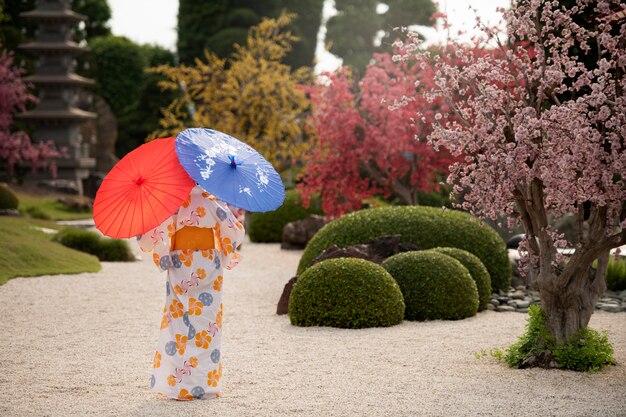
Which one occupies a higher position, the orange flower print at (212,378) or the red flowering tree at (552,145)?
the red flowering tree at (552,145)

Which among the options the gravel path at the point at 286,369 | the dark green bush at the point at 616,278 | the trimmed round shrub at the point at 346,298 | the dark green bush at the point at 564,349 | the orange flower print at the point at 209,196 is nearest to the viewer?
the gravel path at the point at 286,369

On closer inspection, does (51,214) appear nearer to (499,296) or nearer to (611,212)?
(499,296)

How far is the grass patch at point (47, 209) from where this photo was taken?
22984 millimetres

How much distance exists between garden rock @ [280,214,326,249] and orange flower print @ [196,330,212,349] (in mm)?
12079

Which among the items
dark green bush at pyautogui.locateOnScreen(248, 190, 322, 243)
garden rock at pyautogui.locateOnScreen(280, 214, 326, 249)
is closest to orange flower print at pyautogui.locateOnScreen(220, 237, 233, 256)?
garden rock at pyautogui.locateOnScreen(280, 214, 326, 249)

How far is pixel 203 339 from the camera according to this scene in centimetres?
611

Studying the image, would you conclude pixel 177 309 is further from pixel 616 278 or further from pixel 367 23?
pixel 367 23

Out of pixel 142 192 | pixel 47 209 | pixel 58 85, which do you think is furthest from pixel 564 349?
pixel 58 85

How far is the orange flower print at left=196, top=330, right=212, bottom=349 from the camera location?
6090 millimetres

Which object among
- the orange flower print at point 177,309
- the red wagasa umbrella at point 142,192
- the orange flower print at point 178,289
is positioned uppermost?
the red wagasa umbrella at point 142,192

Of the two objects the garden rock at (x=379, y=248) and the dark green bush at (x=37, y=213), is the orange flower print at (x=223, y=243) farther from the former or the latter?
the dark green bush at (x=37, y=213)

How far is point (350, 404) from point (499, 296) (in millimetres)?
5543

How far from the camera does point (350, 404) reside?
586 centimetres

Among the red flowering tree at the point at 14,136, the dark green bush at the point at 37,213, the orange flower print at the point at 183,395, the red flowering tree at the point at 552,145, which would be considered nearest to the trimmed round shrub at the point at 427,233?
the red flowering tree at the point at 552,145
